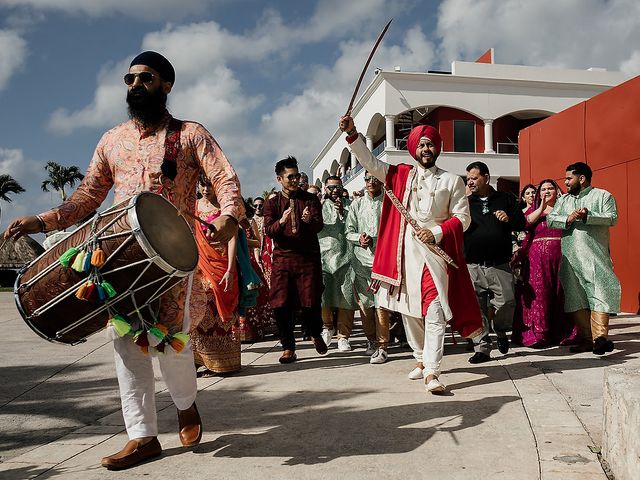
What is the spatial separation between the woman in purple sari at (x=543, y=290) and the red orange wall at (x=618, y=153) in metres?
2.38

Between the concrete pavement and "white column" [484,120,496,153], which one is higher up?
"white column" [484,120,496,153]

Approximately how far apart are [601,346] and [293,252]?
118 inches

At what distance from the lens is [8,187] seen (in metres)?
52.1

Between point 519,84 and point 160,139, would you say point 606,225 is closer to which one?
point 160,139

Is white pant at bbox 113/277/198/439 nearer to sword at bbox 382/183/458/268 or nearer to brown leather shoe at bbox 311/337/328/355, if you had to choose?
sword at bbox 382/183/458/268

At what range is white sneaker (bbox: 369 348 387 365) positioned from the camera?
5367 millimetres

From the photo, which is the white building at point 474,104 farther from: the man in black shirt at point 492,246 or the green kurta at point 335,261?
the man in black shirt at point 492,246

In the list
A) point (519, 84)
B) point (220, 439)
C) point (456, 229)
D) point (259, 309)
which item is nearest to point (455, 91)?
point (519, 84)

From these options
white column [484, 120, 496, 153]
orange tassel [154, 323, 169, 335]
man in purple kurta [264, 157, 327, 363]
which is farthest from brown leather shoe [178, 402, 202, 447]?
white column [484, 120, 496, 153]

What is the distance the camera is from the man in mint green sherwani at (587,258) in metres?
5.57

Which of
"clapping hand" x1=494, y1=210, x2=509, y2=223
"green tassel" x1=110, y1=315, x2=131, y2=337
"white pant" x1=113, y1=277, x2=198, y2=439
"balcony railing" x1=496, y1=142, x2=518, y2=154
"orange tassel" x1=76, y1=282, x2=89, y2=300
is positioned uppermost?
"balcony railing" x1=496, y1=142, x2=518, y2=154

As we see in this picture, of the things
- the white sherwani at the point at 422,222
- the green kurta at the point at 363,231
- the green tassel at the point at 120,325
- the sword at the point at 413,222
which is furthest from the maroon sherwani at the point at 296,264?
the green tassel at the point at 120,325

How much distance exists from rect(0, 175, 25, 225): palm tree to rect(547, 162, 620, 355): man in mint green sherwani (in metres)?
53.5

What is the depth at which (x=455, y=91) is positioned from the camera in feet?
95.1
